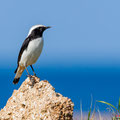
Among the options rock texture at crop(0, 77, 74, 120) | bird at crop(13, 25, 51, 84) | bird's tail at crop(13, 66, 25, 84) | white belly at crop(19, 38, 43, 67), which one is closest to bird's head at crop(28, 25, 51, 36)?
bird at crop(13, 25, 51, 84)

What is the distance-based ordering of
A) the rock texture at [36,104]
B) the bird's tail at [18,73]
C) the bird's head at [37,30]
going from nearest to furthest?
the rock texture at [36,104] → the bird's head at [37,30] → the bird's tail at [18,73]

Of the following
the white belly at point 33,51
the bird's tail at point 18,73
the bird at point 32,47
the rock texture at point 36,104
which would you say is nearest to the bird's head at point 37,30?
the bird at point 32,47

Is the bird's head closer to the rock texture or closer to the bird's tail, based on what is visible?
the bird's tail

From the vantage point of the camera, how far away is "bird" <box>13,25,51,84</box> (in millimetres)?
6637

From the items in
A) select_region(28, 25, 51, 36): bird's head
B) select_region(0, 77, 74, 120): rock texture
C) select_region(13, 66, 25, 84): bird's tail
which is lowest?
select_region(0, 77, 74, 120): rock texture

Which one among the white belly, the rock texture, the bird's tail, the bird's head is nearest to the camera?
the rock texture

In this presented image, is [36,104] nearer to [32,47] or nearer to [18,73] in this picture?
[32,47]

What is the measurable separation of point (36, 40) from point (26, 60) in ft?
1.99

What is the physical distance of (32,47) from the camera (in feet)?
21.8

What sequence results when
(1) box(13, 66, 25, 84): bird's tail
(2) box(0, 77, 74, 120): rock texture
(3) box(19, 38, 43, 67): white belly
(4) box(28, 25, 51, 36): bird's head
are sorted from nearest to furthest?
(2) box(0, 77, 74, 120): rock texture, (3) box(19, 38, 43, 67): white belly, (4) box(28, 25, 51, 36): bird's head, (1) box(13, 66, 25, 84): bird's tail

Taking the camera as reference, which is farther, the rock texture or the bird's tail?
the bird's tail

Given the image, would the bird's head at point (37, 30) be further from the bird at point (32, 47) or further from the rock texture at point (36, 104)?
the rock texture at point (36, 104)

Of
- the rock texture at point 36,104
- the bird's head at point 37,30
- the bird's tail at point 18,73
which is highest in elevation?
the bird's head at point 37,30

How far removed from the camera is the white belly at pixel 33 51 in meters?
6.61
